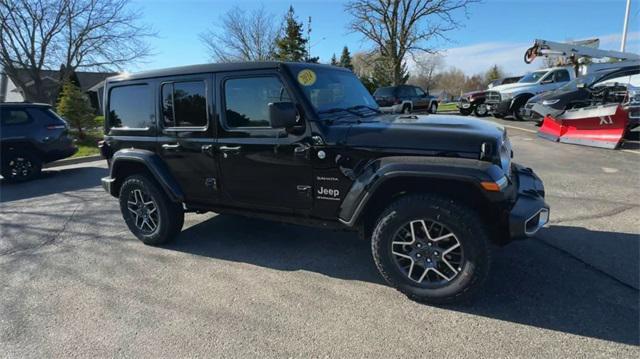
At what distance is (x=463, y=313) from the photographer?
2.78m

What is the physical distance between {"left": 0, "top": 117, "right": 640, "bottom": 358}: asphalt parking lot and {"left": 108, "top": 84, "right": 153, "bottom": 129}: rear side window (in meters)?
1.39

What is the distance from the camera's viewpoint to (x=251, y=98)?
3434mm

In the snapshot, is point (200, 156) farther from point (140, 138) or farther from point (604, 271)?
point (604, 271)

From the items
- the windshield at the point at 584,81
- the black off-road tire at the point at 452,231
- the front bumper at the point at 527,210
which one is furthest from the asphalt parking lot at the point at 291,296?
the windshield at the point at 584,81

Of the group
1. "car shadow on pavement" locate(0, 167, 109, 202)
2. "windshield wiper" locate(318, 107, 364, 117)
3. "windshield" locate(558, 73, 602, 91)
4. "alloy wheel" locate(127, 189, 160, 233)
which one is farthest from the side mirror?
"windshield" locate(558, 73, 602, 91)

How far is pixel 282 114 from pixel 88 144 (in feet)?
46.7

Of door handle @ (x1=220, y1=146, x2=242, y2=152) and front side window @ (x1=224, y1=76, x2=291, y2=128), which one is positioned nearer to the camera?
front side window @ (x1=224, y1=76, x2=291, y2=128)

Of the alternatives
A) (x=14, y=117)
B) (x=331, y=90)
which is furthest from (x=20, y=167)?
(x=331, y=90)

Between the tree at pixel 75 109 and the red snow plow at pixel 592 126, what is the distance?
53.8ft

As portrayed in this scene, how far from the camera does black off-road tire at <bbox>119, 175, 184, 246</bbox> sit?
4129 millimetres

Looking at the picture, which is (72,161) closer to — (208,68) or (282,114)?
(208,68)

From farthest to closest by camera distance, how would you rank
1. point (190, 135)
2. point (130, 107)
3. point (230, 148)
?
point (130, 107), point (190, 135), point (230, 148)

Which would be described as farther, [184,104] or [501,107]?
[501,107]

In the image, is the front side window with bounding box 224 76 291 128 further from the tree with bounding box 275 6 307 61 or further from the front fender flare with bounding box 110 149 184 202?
the tree with bounding box 275 6 307 61
